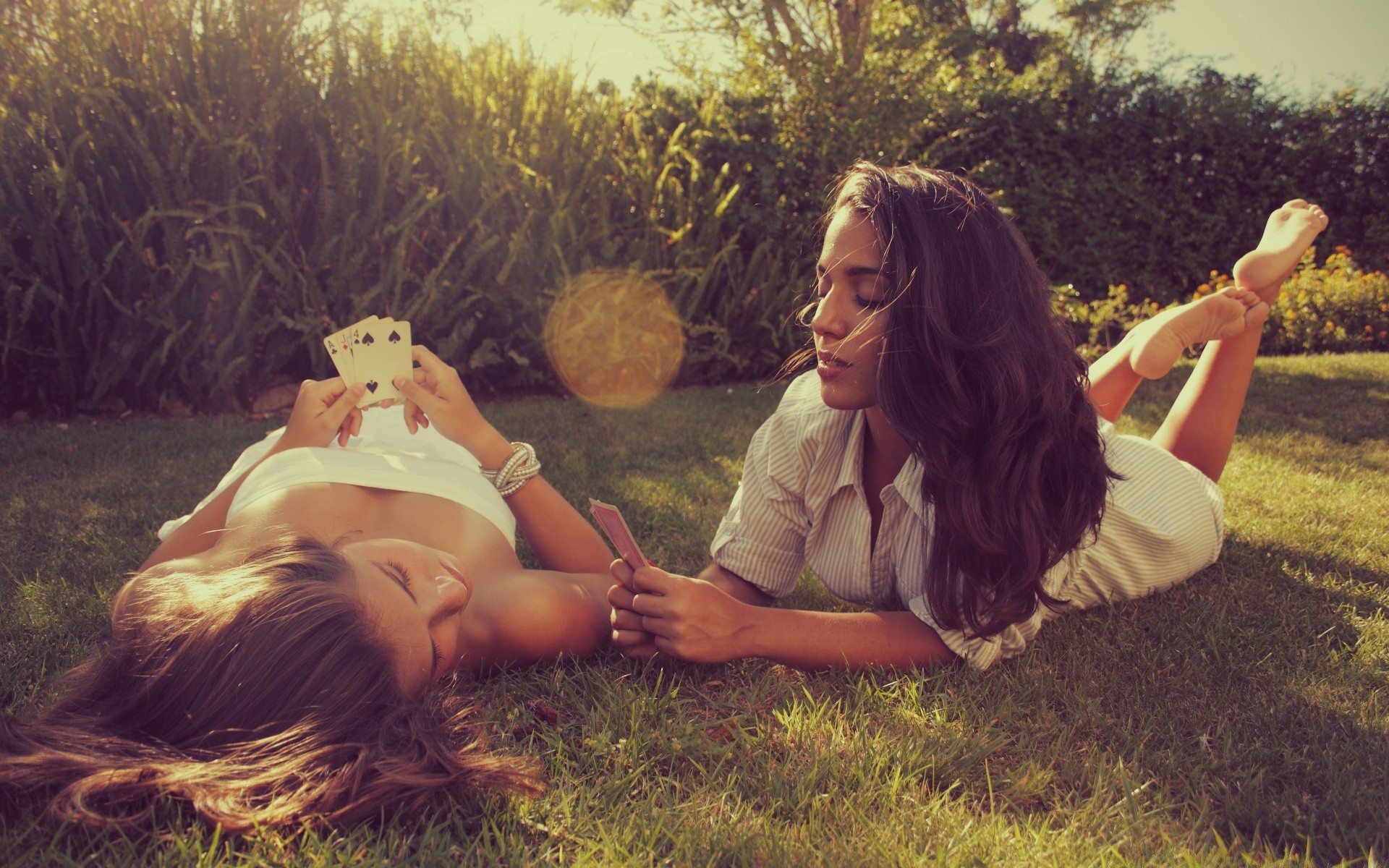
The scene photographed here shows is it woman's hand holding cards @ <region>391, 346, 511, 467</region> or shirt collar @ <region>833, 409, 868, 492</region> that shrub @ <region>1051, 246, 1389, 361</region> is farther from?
woman's hand holding cards @ <region>391, 346, 511, 467</region>

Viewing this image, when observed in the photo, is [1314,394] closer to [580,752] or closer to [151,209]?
[580,752]

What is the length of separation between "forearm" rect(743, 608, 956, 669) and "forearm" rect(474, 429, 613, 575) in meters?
0.61

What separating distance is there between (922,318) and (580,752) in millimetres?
1118

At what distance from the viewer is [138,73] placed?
529 cm

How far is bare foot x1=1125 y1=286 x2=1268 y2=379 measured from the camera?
9.42 feet

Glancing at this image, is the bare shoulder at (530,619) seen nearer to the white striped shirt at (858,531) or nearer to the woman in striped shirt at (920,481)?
the woman in striped shirt at (920,481)

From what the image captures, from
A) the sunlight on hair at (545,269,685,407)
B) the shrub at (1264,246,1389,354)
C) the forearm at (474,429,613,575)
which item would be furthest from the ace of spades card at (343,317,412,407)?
the shrub at (1264,246,1389,354)

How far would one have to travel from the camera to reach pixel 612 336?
6195mm

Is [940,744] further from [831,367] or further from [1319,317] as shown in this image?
[1319,317]

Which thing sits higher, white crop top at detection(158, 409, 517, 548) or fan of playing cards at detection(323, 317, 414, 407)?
fan of playing cards at detection(323, 317, 414, 407)

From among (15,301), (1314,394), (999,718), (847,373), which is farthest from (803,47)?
(999,718)

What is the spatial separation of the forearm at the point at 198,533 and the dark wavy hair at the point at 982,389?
5.65 ft

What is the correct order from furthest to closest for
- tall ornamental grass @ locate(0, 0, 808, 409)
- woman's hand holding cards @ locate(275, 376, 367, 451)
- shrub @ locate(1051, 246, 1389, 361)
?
shrub @ locate(1051, 246, 1389, 361) → tall ornamental grass @ locate(0, 0, 808, 409) → woman's hand holding cards @ locate(275, 376, 367, 451)

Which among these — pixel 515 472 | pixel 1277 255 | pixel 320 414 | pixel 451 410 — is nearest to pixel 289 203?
pixel 320 414
